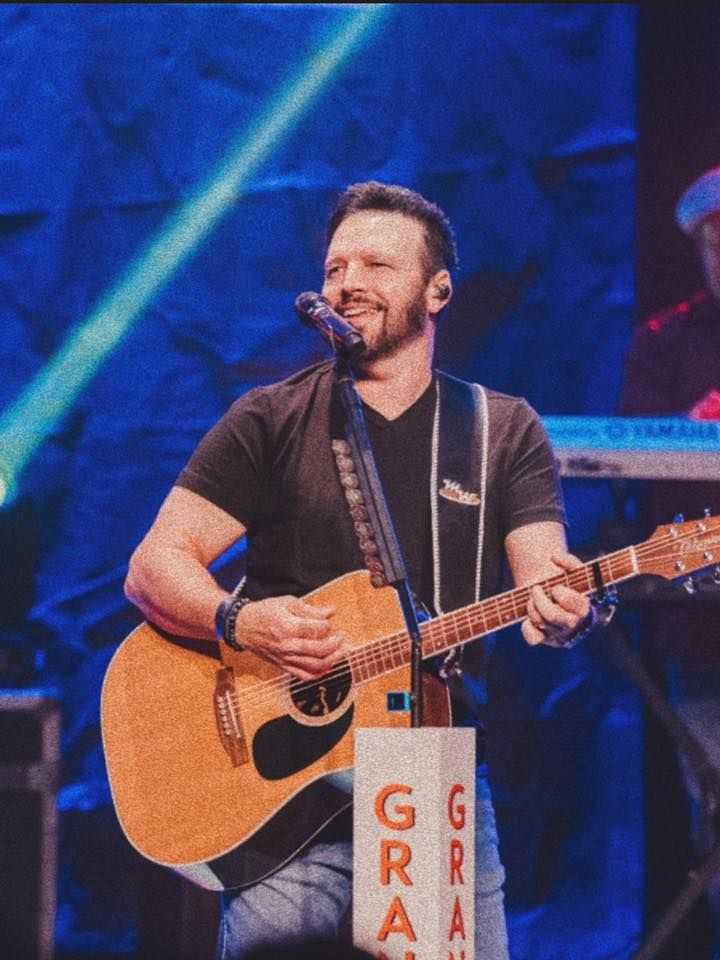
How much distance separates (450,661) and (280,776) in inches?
17.7

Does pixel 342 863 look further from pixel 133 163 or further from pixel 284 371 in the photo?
pixel 133 163

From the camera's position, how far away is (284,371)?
186 inches

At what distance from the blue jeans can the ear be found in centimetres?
124

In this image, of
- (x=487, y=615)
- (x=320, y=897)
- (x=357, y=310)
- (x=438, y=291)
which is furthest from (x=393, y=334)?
(x=320, y=897)

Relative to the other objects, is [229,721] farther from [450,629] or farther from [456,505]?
[456,505]

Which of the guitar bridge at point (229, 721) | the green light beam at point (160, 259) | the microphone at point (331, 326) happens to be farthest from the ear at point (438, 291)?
the green light beam at point (160, 259)

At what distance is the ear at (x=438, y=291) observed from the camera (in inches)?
132

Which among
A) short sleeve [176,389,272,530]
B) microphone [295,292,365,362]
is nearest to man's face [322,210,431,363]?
short sleeve [176,389,272,530]

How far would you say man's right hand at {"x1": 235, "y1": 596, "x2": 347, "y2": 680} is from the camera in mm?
Answer: 2818

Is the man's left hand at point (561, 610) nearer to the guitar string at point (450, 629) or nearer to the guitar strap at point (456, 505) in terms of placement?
the guitar string at point (450, 629)

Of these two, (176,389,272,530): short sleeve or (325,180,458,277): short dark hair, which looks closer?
(176,389,272,530): short sleeve

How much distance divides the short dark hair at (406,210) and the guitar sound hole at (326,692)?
1.04 meters

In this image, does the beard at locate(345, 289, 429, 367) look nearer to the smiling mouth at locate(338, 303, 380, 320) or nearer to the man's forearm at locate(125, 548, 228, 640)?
the smiling mouth at locate(338, 303, 380, 320)

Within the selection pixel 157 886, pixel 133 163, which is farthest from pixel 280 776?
pixel 133 163
